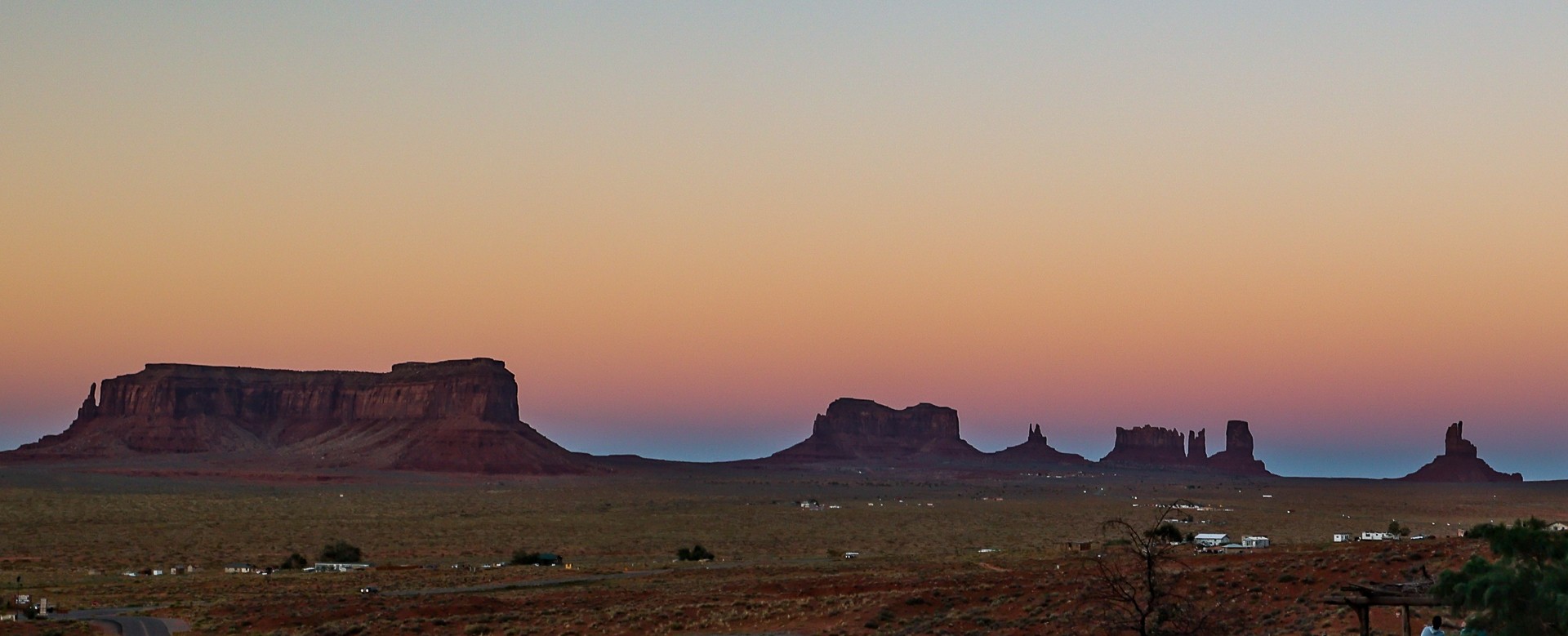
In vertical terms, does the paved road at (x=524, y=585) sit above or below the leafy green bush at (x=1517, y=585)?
below

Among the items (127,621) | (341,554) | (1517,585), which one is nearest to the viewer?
(1517,585)

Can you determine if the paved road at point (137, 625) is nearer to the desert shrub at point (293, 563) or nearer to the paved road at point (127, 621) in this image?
the paved road at point (127, 621)

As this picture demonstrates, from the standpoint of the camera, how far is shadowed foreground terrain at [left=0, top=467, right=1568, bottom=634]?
115 feet

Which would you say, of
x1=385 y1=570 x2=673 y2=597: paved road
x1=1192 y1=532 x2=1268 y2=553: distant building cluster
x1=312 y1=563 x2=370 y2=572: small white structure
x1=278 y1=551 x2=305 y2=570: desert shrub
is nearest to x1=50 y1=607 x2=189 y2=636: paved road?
x1=385 y1=570 x2=673 y2=597: paved road

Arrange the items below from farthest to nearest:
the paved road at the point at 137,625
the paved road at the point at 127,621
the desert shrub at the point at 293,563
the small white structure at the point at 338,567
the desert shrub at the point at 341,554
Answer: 1. the desert shrub at the point at 341,554
2. the desert shrub at the point at 293,563
3. the small white structure at the point at 338,567
4. the paved road at the point at 127,621
5. the paved road at the point at 137,625

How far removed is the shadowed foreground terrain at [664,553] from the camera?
Answer: 3500 centimetres

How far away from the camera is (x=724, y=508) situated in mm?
108125

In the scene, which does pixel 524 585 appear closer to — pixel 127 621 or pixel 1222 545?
pixel 127 621

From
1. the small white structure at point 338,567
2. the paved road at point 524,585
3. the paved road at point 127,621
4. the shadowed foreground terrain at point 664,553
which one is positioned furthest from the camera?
the small white structure at point 338,567

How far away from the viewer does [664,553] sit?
68.1 metres

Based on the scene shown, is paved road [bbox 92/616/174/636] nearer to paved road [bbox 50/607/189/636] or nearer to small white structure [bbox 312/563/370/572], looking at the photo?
paved road [bbox 50/607/189/636]

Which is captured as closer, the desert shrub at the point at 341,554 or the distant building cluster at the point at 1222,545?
the distant building cluster at the point at 1222,545

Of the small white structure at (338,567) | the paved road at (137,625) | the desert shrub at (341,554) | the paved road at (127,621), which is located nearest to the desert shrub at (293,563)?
the small white structure at (338,567)

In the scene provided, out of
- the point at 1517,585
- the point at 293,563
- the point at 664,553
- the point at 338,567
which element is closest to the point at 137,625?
the point at 338,567
